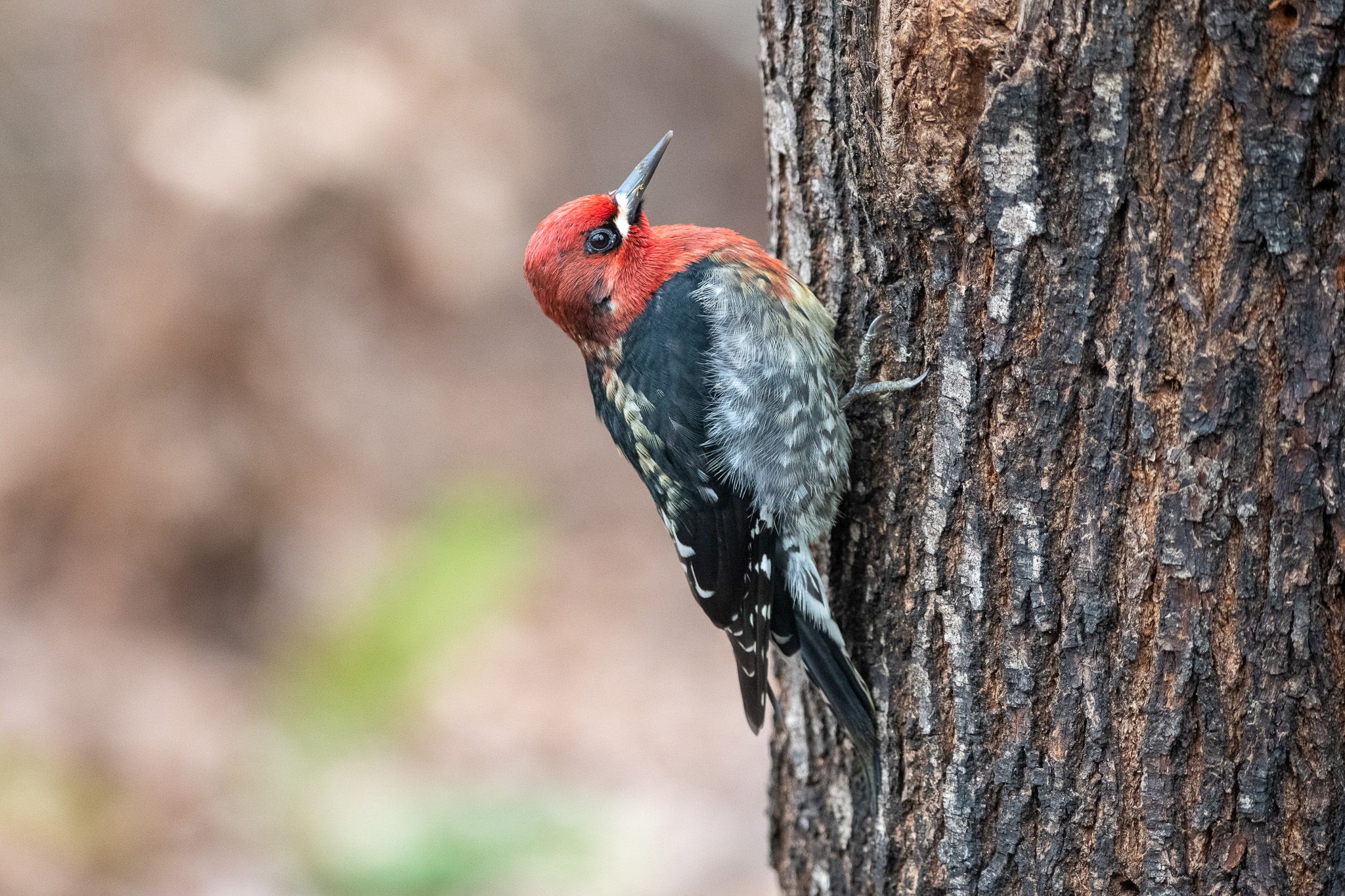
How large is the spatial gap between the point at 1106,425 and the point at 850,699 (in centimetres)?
89

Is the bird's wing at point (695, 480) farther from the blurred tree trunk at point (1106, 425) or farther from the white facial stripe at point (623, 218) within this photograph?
the blurred tree trunk at point (1106, 425)

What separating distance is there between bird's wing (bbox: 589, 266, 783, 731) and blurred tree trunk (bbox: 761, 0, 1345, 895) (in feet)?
1.58

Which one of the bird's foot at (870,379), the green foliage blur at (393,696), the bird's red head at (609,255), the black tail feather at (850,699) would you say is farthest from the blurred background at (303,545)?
the bird's foot at (870,379)

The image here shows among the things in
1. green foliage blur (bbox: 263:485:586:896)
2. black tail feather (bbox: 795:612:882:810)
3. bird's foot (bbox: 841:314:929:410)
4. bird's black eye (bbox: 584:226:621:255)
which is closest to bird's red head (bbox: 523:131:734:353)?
bird's black eye (bbox: 584:226:621:255)

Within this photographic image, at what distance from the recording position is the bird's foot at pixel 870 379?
2291 mm

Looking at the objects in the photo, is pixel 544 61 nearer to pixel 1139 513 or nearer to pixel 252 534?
pixel 252 534

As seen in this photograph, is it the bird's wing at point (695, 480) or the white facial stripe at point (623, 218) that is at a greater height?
the white facial stripe at point (623, 218)

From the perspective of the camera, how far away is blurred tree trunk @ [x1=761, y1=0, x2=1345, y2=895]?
67.0 inches

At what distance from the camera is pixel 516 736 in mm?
6230

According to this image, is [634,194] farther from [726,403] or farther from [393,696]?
[393,696]

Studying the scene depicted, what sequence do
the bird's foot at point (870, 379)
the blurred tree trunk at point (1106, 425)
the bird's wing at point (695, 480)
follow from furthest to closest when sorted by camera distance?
the bird's wing at point (695, 480) → the bird's foot at point (870, 379) → the blurred tree trunk at point (1106, 425)

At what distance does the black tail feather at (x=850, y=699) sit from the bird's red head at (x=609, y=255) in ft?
3.73

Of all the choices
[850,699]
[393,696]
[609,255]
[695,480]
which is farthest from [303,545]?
[850,699]

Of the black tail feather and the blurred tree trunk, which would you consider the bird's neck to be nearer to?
the blurred tree trunk
